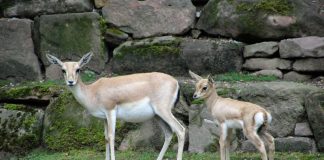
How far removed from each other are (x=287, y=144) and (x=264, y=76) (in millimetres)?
1556

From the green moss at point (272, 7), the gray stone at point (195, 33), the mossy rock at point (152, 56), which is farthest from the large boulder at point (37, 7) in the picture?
the green moss at point (272, 7)

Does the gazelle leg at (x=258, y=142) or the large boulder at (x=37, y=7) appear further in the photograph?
the large boulder at (x=37, y=7)

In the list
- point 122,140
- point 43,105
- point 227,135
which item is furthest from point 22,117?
point 227,135

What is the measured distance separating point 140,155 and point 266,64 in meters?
2.89

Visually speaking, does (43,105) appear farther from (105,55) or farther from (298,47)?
(298,47)

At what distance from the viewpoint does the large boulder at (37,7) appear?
43.0 feet

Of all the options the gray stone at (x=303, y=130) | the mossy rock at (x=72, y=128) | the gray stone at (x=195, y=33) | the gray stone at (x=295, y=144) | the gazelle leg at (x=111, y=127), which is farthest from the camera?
the gray stone at (x=195, y=33)

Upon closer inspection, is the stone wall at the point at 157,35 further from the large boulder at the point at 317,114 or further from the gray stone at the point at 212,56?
the large boulder at the point at 317,114

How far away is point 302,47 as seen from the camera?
38.5 feet

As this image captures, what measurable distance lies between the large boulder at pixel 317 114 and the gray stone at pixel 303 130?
0.35 feet

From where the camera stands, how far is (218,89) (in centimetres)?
1134

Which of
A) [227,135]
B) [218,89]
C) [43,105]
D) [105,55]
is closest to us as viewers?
[227,135]

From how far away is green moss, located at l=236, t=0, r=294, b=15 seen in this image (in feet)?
40.1

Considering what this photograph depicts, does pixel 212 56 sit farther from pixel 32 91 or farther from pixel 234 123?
pixel 32 91
